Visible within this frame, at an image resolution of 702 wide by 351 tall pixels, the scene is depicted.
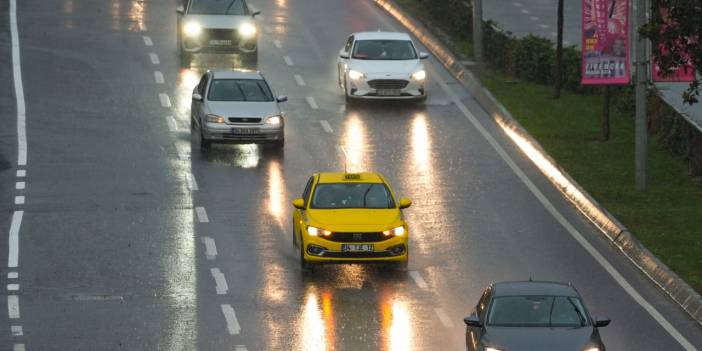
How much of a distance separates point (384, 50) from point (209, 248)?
16.0 m

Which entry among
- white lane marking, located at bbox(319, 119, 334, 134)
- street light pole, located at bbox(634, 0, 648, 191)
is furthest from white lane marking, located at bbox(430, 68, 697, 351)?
white lane marking, located at bbox(319, 119, 334, 134)

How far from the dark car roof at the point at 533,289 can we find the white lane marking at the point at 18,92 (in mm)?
16838

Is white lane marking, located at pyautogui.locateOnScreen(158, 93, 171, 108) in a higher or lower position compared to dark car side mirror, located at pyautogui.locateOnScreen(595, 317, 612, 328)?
higher

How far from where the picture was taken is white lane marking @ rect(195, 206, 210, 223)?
32.0 m

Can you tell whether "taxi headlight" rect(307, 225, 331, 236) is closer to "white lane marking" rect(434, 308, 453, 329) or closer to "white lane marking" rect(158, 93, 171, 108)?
"white lane marking" rect(434, 308, 453, 329)

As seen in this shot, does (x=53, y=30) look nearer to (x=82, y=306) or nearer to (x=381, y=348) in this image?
(x=82, y=306)

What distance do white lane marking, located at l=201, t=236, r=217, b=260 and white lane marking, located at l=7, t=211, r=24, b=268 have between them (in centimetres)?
317

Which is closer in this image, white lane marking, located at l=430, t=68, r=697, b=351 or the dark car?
the dark car

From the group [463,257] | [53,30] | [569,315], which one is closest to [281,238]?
[463,257]

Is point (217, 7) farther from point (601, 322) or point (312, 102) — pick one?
point (601, 322)

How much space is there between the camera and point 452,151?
38.5 metres

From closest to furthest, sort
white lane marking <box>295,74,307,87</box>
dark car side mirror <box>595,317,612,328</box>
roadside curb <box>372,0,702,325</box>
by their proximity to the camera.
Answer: dark car side mirror <box>595,317,612,328</box>, roadside curb <box>372,0,702,325</box>, white lane marking <box>295,74,307,87</box>

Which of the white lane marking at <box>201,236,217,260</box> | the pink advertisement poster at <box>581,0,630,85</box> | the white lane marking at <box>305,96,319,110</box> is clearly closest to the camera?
the white lane marking at <box>201,236,217,260</box>

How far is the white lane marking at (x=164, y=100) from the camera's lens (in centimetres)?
4272
